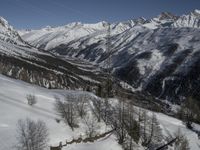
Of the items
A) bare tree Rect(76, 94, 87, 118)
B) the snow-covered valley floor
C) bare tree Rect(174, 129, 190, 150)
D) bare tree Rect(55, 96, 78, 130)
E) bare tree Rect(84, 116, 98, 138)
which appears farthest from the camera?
bare tree Rect(174, 129, 190, 150)

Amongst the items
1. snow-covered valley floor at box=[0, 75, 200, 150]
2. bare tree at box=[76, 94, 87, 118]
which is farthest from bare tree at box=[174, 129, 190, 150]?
bare tree at box=[76, 94, 87, 118]

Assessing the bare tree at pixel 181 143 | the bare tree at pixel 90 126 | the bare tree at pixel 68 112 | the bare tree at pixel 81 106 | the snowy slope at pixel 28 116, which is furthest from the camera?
the bare tree at pixel 181 143

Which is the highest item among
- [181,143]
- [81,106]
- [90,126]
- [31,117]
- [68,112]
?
[81,106]

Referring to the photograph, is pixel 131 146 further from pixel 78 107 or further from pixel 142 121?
pixel 142 121

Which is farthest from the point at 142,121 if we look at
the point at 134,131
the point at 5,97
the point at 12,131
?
the point at 12,131

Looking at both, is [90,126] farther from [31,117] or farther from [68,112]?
[31,117]

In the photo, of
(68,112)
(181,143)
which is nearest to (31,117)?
(68,112)

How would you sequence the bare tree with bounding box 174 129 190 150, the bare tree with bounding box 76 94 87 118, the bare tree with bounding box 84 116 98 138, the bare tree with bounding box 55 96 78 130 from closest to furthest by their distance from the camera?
the bare tree with bounding box 84 116 98 138 < the bare tree with bounding box 55 96 78 130 < the bare tree with bounding box 76 94 87 118 < the bare tree with bounding box 174 129 190 150

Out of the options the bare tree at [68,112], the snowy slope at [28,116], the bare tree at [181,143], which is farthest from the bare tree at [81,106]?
the bare tree at [181,143]

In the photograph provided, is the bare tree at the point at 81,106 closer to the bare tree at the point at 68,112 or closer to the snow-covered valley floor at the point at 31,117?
the bare tree at the point at 68,112

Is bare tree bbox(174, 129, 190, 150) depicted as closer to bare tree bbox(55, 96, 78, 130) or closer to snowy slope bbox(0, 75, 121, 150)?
snowy slope bbox(0, 75, 121, 150)

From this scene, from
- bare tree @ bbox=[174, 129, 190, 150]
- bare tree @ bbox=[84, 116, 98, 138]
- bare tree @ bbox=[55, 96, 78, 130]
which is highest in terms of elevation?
bare tree @ bbox=[55, 96, 78, 130]

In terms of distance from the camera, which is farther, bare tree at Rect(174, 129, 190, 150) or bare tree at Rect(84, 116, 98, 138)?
bare tree at Rect(174, 129, 190, 150)
